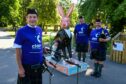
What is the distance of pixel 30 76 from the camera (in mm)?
4891

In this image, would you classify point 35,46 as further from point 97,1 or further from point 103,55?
point 97,1

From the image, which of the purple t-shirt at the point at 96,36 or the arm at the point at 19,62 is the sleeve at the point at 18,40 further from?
the purple t-shirt at the point at 96,36

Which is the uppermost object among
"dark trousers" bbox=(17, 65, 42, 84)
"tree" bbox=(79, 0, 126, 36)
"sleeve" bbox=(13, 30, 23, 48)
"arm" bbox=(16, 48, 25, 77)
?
"tree" bbox=(79, 0, 126, 36)

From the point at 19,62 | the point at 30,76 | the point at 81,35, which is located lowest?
the point at 30,76

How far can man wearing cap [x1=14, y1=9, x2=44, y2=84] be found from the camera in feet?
15.2

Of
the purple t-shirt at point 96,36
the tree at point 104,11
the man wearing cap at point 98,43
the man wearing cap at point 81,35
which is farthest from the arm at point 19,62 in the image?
the tree at point 104,11

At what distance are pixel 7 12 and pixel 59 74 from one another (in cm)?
2656

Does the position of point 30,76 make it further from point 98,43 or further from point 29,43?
point 98,43

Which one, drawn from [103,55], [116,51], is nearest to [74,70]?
[103,55]

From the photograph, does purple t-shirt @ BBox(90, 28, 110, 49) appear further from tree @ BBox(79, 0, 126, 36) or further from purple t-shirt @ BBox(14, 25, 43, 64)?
tree @ BBox(79, 0, 126, 36)

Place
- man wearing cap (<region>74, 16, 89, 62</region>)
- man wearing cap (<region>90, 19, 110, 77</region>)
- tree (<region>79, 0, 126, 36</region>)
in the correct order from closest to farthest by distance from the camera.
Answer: man wearing cap (<region>90, 19, 110, 77</region>), man wearing cap (<region>74, 16, 89, 62</region>), tree (<region>79, 0, 126, 36</region>)

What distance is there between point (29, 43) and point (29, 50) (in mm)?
127

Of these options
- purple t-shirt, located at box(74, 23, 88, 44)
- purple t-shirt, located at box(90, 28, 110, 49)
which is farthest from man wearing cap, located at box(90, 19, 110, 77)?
purple t-shirt, located at box(74, 23, 88, 44)

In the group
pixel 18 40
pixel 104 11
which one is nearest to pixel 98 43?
pixel 18 40
